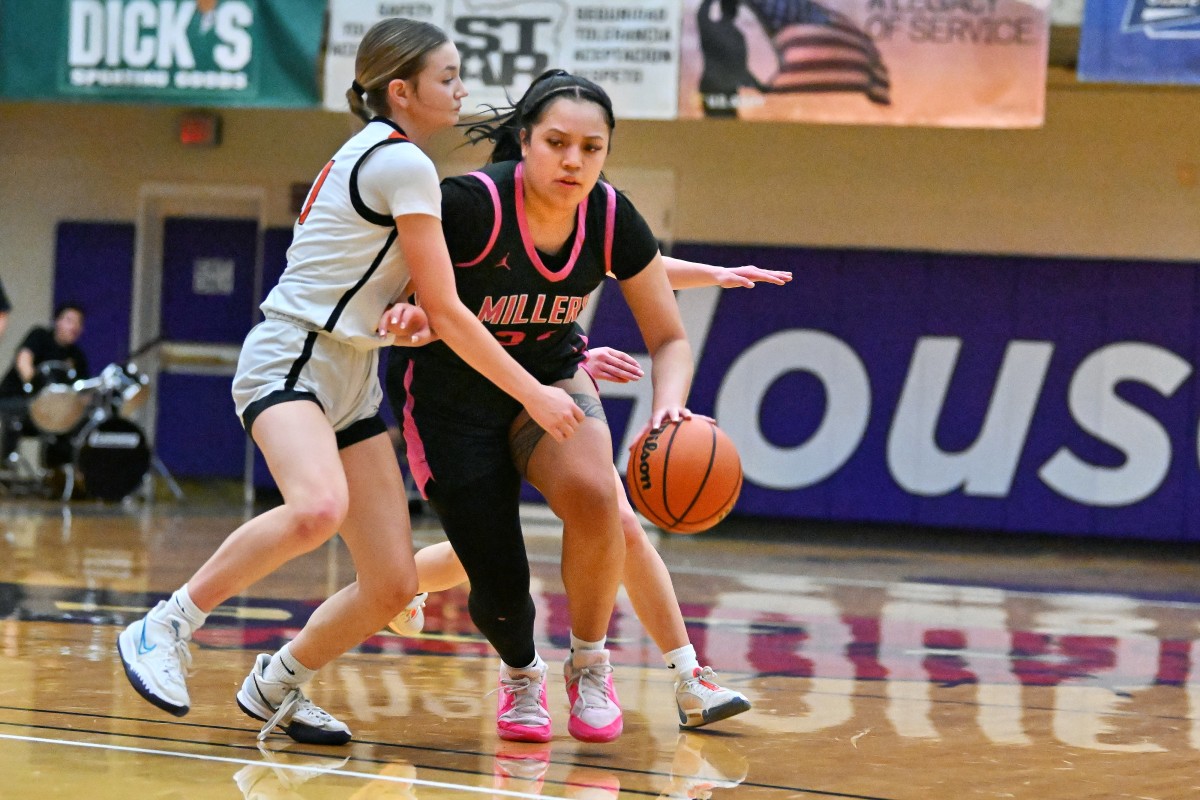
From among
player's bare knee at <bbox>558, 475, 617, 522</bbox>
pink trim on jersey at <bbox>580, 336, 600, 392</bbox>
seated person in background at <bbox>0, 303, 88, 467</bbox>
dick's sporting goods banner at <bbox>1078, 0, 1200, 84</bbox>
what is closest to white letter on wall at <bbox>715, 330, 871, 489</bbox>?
dick's sporting goods banner at <bbox>1078, 0, 1200, 84</bbox>

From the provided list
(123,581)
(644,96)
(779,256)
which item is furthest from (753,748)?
(779,256)

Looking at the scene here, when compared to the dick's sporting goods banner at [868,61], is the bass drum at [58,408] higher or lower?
lower

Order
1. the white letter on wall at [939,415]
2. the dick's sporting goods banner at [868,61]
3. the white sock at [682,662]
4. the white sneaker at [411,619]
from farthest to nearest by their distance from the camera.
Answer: the white letter on wall at [939,415]
the dick's sporting goods banner at [868,61]
the white sneaker at [411,619]
the white sock at [682,662]

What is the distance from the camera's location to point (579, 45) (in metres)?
10.4

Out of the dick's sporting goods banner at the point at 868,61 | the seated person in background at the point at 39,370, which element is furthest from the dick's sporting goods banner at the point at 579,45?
the seated person in background at the point at 39,370

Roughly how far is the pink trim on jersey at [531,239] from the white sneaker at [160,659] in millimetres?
1290

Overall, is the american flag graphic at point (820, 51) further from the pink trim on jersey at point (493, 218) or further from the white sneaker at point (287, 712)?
the white sneaker at point (287, 712)

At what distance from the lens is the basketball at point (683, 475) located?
4145 mm

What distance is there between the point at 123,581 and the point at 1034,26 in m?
6.62

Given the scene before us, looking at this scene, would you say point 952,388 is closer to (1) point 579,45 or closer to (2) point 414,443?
(1) point 579,45

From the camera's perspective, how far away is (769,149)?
1257cm

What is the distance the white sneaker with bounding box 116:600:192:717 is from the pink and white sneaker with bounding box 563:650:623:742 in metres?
1.06

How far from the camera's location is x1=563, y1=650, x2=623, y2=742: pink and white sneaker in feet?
13.8

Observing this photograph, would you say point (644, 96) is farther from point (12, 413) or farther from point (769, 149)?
point (12, 413)
